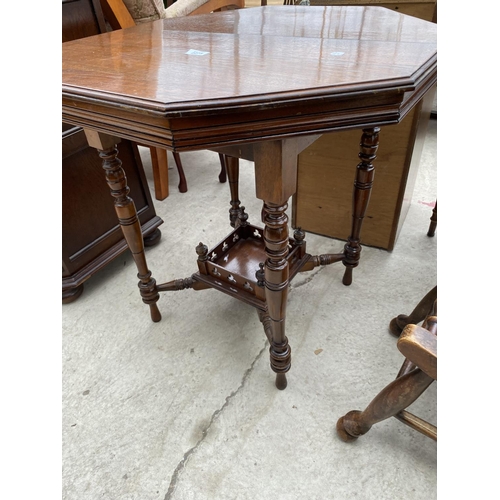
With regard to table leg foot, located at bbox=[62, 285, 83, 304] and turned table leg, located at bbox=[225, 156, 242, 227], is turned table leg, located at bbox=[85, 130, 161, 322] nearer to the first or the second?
table leg foot, located at bbox=[62, 285, 83, 304]

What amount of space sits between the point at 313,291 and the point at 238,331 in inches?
13.1

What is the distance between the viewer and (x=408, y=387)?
2.35 ft

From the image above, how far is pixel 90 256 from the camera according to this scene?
56.1 inches

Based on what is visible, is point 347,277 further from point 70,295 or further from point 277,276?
point 70,295

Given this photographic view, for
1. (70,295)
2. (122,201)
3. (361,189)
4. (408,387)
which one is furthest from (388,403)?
(70,295)

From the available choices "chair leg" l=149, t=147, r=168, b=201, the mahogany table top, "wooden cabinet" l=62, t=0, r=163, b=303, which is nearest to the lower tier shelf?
"wooden cabinet" l=62, t=0, r=163, b=303

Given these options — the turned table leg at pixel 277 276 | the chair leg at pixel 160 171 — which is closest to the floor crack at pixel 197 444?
the turned table leg at pixel 277 276

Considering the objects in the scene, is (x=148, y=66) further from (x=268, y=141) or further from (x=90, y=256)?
(x=90, y=256)

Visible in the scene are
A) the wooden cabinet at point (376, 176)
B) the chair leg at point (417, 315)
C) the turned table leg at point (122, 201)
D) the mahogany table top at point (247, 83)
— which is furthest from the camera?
the wooden cabinet at point (376, 176)

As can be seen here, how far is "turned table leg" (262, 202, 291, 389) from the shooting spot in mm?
752

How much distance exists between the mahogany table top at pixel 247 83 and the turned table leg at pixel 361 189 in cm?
27

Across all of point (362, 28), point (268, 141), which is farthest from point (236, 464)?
point (362, 28)

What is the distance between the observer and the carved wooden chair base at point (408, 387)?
0.58 metres

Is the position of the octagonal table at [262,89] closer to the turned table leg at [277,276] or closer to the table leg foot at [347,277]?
Answer: the turned table leg at [277,276]
